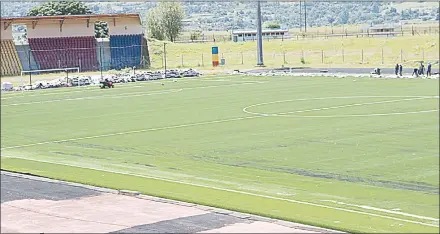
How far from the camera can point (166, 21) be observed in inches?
5925

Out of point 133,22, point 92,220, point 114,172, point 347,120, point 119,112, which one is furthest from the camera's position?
point 133,22

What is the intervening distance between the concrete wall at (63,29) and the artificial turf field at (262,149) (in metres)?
32.0

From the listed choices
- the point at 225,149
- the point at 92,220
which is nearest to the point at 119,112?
the point at 225,149

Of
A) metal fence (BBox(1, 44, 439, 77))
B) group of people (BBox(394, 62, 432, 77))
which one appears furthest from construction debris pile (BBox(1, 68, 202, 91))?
group of people (BBox(394, 62, 432, 77))

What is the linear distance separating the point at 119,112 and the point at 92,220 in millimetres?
35198

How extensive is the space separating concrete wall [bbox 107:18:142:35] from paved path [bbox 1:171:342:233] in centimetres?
8532

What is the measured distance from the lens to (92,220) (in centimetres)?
2089

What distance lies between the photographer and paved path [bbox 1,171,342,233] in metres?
20.0

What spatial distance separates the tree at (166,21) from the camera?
148m

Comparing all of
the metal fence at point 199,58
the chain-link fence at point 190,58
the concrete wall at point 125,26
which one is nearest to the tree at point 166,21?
the chain-link fence at point 190,58

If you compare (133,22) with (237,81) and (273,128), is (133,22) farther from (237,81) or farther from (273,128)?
(273,128)

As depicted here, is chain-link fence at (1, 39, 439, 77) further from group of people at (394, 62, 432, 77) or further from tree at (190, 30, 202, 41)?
tree at (190, 30, 202, 41)

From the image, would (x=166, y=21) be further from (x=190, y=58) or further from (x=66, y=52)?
(x=66, y=52)

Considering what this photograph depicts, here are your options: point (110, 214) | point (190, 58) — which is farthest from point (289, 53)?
point (110, 214)
